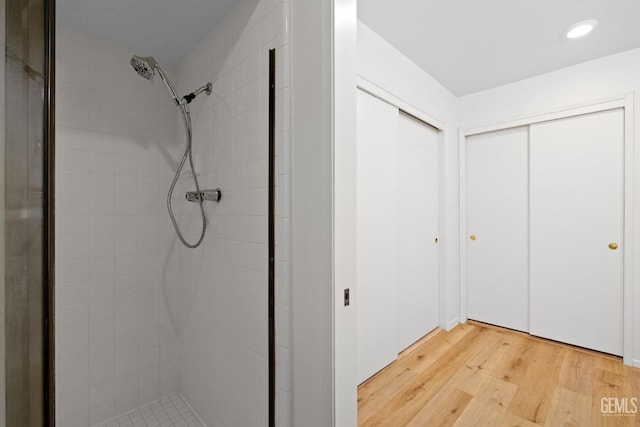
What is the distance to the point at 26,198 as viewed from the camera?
70 cm

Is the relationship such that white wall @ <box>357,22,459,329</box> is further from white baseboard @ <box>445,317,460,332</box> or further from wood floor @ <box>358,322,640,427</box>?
wood floor @ <box>358,322,640,427</box>

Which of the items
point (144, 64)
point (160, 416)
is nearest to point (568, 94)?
point (144, 64)

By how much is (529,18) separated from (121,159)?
105 inches

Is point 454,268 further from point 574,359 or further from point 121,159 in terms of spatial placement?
point 121,159

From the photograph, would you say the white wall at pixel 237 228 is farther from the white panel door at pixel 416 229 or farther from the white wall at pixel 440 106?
the white panel door at pixel 416 229

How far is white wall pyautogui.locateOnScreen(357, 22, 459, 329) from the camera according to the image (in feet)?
6.27

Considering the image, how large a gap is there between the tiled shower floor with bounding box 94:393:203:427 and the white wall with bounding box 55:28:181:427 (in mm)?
53

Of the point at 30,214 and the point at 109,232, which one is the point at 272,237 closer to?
the point at 30,214

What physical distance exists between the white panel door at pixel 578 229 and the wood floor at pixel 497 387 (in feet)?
0.75

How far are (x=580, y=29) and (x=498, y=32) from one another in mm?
517

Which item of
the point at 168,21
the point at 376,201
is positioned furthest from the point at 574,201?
the point at 168,21

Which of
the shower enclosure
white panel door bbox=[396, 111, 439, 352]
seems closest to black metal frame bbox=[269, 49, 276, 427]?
the shower enclosure

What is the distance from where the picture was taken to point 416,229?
246cm

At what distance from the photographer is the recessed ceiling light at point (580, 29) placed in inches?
70.2
